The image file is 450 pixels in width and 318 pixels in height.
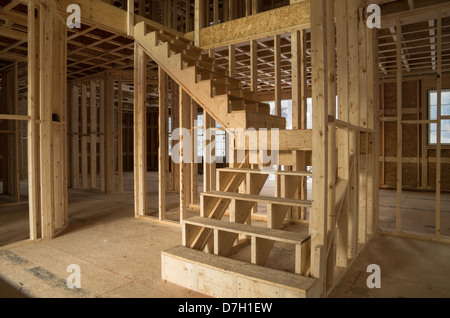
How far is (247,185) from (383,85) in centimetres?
762

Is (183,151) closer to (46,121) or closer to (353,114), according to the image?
(46,121)

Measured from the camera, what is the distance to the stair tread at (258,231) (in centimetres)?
255

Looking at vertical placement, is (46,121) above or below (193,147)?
above

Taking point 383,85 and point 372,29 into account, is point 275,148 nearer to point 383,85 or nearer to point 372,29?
point 372,29

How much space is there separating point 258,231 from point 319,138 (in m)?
0.99

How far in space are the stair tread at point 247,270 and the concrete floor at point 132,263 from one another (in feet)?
0.96

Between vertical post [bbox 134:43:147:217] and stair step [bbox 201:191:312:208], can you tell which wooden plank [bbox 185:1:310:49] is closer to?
vertical post [bbox 134:43:147:217]

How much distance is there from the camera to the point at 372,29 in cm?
446

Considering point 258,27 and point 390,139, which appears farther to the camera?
point 390,139

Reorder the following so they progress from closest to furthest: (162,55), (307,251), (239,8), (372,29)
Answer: (307,251) < (372,29) < (162,55) < (239,8)

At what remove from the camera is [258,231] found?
2779 mm

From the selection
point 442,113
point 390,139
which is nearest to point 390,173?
point 390,139

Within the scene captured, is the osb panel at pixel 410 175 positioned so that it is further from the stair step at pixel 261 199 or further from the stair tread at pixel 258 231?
the stair tread at pixel 258 231
